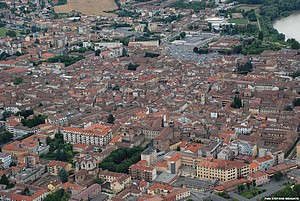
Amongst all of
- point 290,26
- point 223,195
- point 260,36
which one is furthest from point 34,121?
point 290,26

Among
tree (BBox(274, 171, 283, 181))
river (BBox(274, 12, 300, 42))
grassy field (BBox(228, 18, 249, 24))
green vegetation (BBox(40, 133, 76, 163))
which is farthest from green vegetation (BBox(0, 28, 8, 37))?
tree (BBox(274, 171, 283, 181))

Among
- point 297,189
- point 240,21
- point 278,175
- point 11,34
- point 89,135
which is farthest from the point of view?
point 240,21

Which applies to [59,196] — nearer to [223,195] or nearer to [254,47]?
[223,195]

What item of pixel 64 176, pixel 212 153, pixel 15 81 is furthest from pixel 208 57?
pixel 64 176

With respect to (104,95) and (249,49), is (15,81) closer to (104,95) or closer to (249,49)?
(104,95)

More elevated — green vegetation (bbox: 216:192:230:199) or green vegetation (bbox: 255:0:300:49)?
green vegetation (bbox: 255:0:300:49)

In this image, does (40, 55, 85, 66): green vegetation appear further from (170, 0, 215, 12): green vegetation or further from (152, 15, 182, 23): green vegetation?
(170, 0, 215, 12): green vegetation
